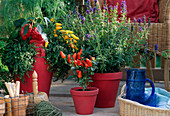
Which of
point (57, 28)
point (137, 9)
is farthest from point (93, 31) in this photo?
point (137, 9)

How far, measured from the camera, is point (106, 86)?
1.98 meters

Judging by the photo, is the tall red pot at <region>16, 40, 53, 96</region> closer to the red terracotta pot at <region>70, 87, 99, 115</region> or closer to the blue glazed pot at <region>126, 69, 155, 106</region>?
the red terracotta pot at <region>70, 87, 99, 115</region>

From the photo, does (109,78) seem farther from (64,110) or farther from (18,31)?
(18,31)

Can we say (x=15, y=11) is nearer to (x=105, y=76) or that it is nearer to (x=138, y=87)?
(x=105, y=76)

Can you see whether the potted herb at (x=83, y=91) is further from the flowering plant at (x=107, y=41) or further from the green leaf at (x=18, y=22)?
the green leaf at (x=18, y=22)

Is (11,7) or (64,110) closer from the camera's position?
(64,110)

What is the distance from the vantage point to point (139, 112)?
1.62 m

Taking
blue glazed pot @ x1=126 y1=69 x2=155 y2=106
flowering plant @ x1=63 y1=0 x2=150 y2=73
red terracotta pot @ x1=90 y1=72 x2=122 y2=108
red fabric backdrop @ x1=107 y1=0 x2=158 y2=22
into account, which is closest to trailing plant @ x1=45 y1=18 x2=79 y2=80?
flowering plant @ x1=63 y1=0 x2=150 y2=73

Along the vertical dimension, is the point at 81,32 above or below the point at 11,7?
below

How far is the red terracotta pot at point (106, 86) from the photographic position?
1973 millimetres

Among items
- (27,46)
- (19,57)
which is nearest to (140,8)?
(27,46)

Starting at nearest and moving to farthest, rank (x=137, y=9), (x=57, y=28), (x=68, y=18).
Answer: (x=57, y=28) → (x=68, y=18) → (x=137, y=9)

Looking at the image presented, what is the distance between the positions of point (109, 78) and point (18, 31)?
2.73 feet

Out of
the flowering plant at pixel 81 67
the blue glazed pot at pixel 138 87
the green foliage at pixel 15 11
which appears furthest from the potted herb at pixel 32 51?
the blue glazed pot at pixel 138 87
